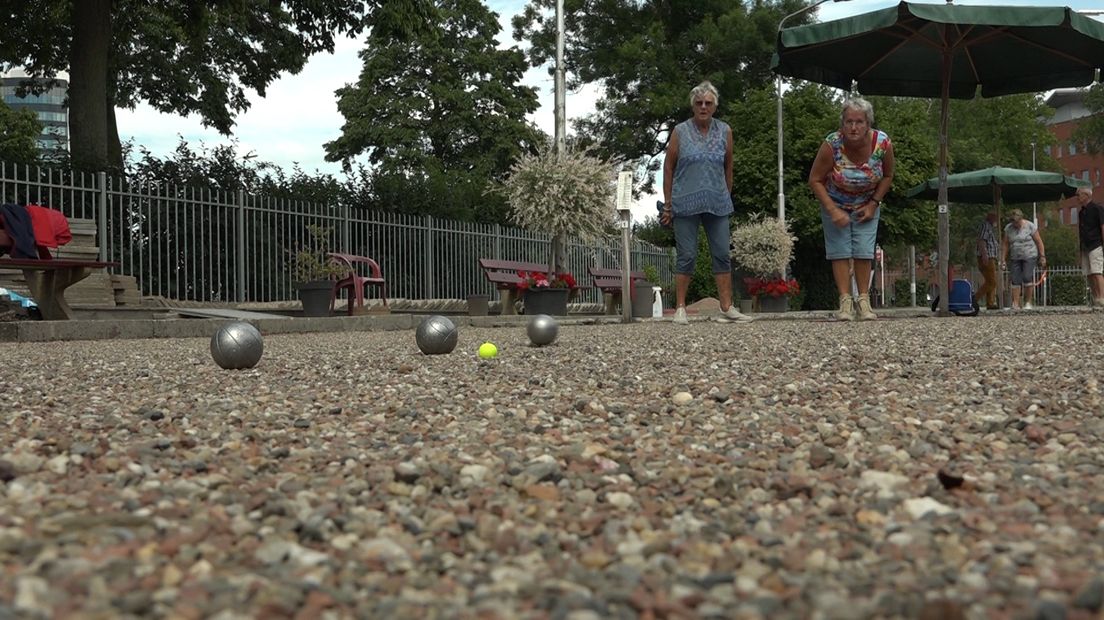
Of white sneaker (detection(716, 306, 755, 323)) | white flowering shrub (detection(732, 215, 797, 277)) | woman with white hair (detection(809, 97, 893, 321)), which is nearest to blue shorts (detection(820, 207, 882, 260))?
woman with white hair (detection(809, 97, 893, 321))

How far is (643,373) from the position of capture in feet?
16.5

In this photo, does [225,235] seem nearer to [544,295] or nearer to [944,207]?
[544,295]

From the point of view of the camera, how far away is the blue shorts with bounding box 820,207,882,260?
31.4 ft

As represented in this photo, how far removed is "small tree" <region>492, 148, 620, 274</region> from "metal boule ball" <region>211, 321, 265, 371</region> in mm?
12471

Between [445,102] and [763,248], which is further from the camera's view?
[445,102]

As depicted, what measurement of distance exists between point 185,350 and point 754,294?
16.8 metres

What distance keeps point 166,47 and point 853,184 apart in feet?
Answer: 68.4

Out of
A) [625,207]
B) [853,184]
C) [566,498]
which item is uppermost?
[625,207]

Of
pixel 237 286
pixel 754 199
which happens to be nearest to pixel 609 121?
pixel 754 199

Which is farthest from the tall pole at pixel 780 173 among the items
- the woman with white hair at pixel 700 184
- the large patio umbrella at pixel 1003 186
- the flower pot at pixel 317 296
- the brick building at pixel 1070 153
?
the brick building at pixel 1070 153

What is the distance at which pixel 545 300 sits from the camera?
16469mm

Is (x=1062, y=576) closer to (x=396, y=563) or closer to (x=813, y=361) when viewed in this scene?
(x=396, y=563)

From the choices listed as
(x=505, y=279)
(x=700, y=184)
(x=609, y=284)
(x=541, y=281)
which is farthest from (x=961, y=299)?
(x=609, y=284)

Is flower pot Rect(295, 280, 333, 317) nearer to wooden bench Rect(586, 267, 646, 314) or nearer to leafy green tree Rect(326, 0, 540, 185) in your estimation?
wooden bench Rect(586, 267, 646, 314)
